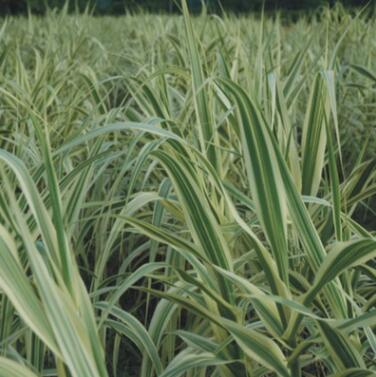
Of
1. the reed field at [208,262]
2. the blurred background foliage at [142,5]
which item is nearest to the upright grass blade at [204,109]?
the reed field at [208,262]

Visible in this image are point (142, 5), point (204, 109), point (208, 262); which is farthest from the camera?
point (142, 5)

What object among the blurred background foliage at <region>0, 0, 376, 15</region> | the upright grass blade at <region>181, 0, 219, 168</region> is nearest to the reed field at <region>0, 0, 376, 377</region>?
the upright grass blade at <region>181, 0, 219, 168</region>

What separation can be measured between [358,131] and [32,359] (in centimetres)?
128

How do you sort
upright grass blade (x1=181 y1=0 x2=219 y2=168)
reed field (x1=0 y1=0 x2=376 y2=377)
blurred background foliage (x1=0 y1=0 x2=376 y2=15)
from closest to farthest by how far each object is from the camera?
reed field (x1=0 y1=0 x2=376 y2=377), upright grass blade (x1=181 y1=0 x2=219 y2=168), blurred background foliage (x1=0 y1=0 x2=376 y2=15)

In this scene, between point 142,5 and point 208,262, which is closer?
point 208,262

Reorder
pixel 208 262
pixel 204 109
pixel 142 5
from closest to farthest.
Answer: pixel 208 262
pixel 204 109
pixel 142 5

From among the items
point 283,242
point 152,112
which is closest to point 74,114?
point 152,112

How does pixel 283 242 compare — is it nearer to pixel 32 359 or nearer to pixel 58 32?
pixel 32 359

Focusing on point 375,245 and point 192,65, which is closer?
point 375,245

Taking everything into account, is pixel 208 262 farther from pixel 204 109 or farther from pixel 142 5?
pixel 142 5

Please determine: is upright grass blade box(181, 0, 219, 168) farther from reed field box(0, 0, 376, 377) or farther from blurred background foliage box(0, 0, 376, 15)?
A: blurred background foliage box(0, 0, 376, 15)

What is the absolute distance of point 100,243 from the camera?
1.39 m

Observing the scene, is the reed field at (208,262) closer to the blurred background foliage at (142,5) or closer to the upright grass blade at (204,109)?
the upright grass blade at (204,109)

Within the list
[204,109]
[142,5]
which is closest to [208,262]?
[204,109]
